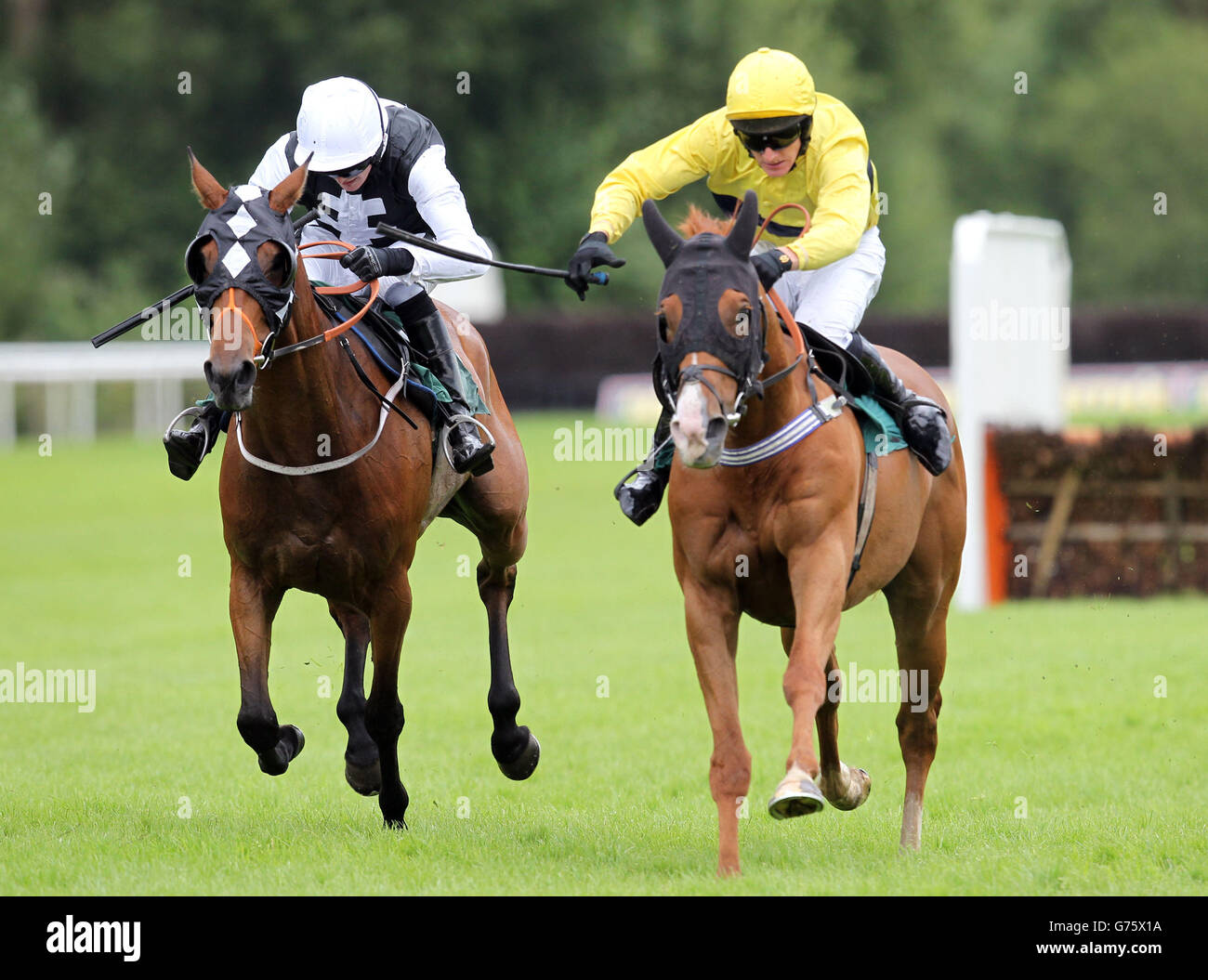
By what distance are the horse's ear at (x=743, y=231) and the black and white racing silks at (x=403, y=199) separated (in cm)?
173

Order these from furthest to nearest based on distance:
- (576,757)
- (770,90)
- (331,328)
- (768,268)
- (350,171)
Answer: (576,757)
(350,171)
(331,328)
(770,90)
(768,268)

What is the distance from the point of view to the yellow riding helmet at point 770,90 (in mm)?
5977

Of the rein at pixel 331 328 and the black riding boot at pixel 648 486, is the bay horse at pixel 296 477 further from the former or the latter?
the black riding boot at pixel 648 486

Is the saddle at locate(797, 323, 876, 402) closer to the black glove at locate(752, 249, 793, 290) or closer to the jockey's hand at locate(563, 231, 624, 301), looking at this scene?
the black glove at locate(752, 249, 793, 290)

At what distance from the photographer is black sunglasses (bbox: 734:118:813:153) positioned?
608cm

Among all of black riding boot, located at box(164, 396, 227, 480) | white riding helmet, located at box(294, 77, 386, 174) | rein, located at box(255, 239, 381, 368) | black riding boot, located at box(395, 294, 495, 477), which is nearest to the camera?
rein, located at box(255, 239, 381, 368)

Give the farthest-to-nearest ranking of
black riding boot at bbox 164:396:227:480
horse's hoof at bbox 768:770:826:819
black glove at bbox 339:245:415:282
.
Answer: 1. black glove at bbox 339:245:415:282
2. black riding boot at bbox 164:396:227:480
3. horse's hoof at bbox 768:770:826:819

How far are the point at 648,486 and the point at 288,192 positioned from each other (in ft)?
5.19

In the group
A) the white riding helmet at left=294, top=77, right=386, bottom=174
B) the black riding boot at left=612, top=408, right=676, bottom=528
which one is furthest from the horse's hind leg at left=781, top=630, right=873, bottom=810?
the white riding helmet at left=294, top=77, right=386, bottom=174

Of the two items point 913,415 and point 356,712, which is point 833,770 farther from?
point 356,712

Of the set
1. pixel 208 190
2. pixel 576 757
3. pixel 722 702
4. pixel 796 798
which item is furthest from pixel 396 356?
pixel 796 798

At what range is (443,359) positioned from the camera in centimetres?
716
